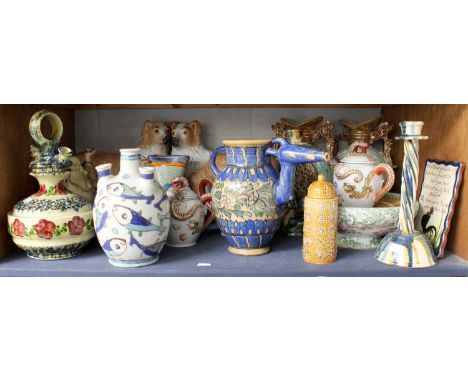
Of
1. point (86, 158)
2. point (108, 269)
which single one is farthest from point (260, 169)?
point (86, 158)

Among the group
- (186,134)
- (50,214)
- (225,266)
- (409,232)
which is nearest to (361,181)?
(409,232)

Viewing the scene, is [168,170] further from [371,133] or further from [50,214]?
[371,133]

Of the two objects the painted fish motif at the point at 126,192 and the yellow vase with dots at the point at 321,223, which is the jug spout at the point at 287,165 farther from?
the painted fish motif at the point at 126,192

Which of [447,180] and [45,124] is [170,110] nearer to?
[45,124]

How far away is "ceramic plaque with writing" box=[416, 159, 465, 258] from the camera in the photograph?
982 millimetres

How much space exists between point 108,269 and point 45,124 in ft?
1.51

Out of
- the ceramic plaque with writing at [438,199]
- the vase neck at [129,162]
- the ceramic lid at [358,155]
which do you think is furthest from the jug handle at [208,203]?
the ceramic plaque with writing at [438,199]

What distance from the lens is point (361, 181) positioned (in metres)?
1.07

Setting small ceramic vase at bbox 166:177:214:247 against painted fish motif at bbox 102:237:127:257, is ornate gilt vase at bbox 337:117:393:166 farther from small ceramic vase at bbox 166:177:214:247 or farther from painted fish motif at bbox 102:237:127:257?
painted fish motif at bbox 102:237:127:257

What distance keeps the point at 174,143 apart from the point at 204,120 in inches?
4.7

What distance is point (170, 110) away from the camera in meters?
1.32

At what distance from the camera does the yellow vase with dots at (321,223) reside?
944 millimetres

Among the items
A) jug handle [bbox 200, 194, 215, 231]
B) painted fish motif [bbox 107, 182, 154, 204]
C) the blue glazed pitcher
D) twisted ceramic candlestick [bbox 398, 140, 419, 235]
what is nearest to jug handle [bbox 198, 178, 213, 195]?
jug handle [bbox 200, 194, 215, 231]

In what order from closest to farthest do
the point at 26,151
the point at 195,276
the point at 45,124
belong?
1. the point at 195,276
2. the point at 26,151
3. the point at 45,124
